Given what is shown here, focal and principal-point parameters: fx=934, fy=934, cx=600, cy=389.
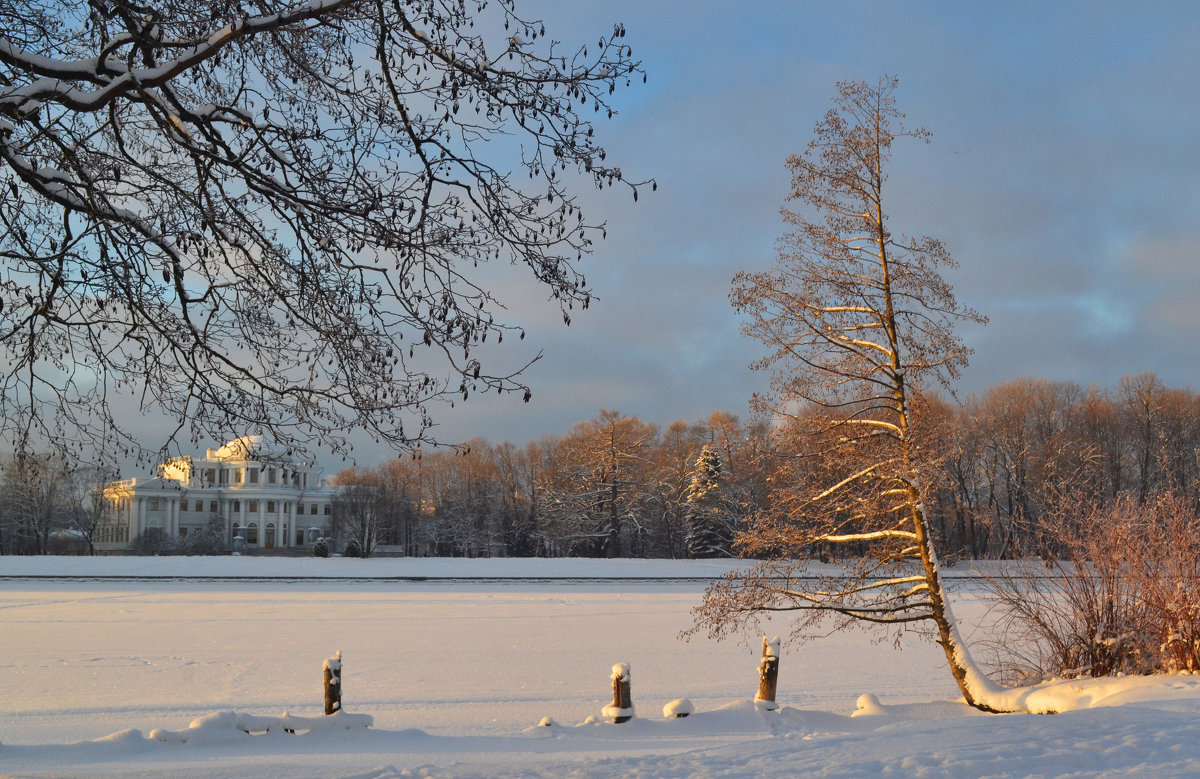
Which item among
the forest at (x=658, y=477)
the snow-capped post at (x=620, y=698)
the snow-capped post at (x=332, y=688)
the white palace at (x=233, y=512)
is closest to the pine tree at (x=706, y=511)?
the forest at (x=658, y=477)

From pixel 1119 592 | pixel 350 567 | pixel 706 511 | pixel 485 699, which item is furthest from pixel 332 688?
pixel 706 511

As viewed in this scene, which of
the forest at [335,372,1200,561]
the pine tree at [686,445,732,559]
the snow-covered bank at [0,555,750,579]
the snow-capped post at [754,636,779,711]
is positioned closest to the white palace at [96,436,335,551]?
the forest at [335,372,1200,561]

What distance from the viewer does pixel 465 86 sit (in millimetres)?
5480

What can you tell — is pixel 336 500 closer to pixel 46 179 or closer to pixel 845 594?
pixel 845 594

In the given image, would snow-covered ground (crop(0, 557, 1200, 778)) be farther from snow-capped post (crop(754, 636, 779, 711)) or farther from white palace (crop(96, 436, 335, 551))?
white palace (crop(96, 436, 335, 551))

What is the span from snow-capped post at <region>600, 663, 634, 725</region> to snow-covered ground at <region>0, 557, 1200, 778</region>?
0.39 ft

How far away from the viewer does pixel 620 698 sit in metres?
10.1

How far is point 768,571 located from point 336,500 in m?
58.4

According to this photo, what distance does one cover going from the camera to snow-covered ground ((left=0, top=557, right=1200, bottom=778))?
259 inches

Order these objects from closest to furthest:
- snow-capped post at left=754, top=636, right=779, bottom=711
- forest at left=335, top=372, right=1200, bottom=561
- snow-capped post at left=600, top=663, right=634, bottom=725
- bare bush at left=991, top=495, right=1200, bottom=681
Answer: snow-capped post at left=600, top=663, right=634, bottom=725, bare bush at left=991, top=495, right=1200, bottom=681, snow-capped post at left=754, top=636, right=779, bottom=711, forest at left=335, top=372, right=1200, bottom=561

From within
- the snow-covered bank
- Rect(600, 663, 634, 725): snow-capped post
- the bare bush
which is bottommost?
the snow-covered bank

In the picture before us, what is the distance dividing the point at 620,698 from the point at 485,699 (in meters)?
3.42

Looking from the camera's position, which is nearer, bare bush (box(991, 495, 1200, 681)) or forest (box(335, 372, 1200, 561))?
bare bush (box(991, 495, 1200, 681))

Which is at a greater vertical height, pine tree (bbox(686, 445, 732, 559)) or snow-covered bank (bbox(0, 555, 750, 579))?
pine tree (bbox(686, 445, 732, 559))
